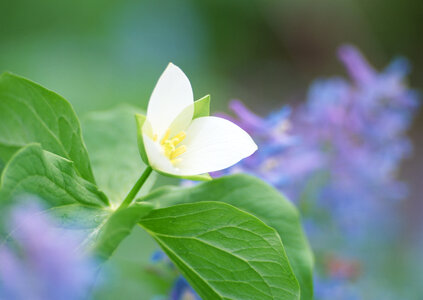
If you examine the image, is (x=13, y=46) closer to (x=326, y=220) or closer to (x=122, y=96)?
Answer: (x=122, y=96)

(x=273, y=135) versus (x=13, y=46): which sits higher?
(x=13, y=46)

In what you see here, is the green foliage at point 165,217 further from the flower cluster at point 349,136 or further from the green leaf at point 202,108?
the flower cluster at point 349,136

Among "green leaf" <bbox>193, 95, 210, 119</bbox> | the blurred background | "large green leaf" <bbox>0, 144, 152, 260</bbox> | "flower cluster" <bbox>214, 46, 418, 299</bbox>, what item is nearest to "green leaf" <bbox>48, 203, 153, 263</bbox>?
"large green leaf" <bbox>0, 144, 152, 260</bbox>

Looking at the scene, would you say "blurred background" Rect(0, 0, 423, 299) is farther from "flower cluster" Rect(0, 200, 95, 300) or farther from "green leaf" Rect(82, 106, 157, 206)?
"flower cluster" Rect(0, 200, 95, 300)

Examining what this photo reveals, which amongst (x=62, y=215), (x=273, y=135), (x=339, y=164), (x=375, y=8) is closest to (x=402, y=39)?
(x=375, y=8)

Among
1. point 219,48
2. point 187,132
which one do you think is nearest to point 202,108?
point 187,132
